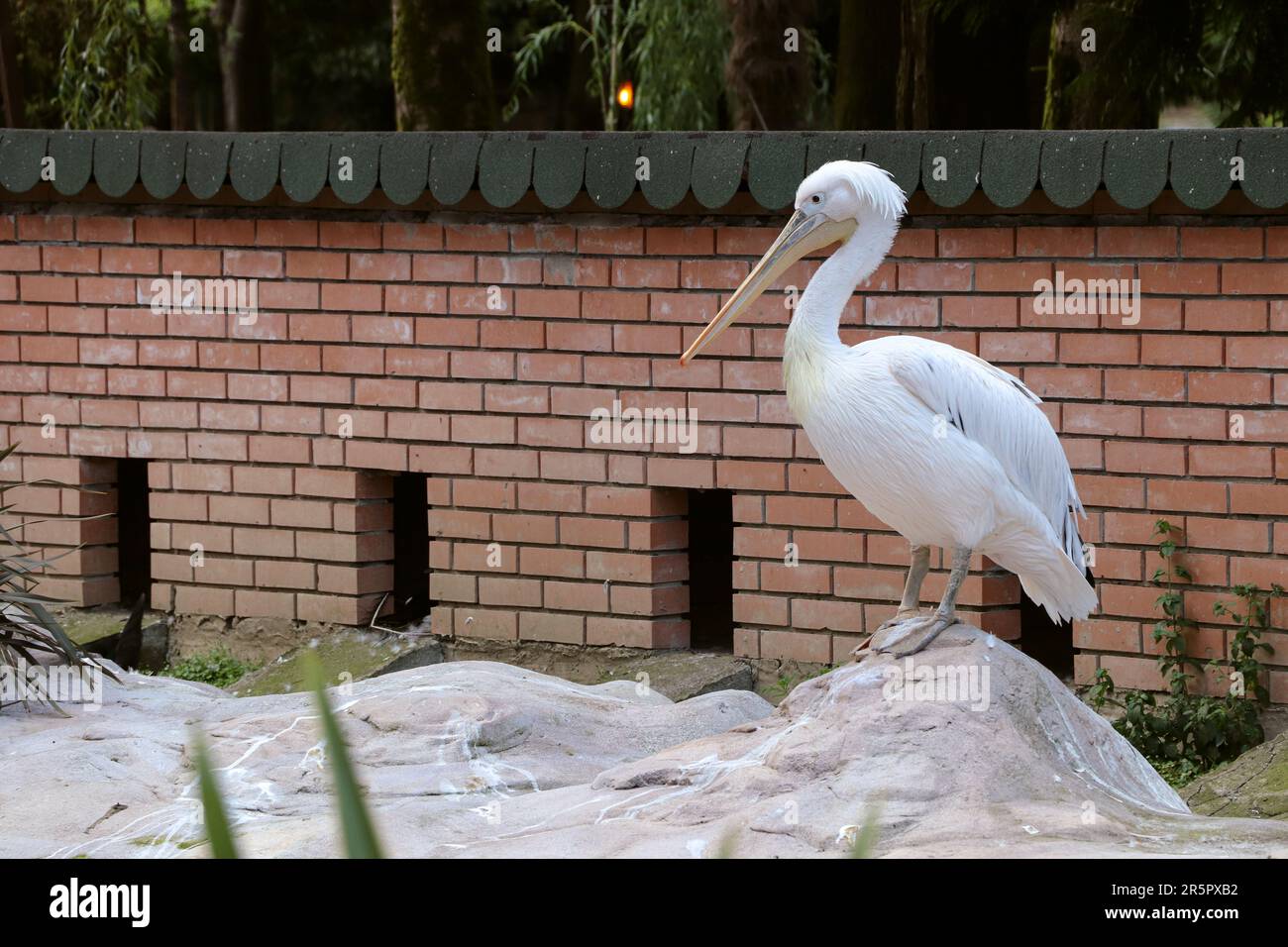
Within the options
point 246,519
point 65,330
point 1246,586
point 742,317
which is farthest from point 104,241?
point 1246,586

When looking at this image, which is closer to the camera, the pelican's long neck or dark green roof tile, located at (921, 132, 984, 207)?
the pelican's long neck

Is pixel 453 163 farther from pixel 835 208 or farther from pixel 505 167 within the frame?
pixel 835 208

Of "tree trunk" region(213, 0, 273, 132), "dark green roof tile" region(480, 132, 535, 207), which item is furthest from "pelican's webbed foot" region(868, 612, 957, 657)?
"tree trunk" region(213, 0, 273, 132)

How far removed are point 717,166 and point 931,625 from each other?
8.45 feet

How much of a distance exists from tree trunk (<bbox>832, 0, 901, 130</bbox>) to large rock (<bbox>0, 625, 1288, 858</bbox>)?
769 cm

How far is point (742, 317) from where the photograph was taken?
725 cm

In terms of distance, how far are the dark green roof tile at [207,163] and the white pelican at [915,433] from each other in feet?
10.8

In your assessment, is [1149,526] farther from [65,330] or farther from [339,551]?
[65,330]

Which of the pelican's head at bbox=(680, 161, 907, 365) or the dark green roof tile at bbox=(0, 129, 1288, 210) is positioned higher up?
the dark green roof tile at bbox=(0, 129, 1288, 210)

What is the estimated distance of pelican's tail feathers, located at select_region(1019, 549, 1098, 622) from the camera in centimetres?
512

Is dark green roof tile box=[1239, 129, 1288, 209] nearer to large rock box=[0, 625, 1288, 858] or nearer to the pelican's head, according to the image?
the pelican's head

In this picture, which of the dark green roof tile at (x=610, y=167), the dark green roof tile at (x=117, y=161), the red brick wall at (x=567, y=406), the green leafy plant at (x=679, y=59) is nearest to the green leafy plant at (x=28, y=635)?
the red brick wall at (x=567, y=406)

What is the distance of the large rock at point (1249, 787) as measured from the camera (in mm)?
5641

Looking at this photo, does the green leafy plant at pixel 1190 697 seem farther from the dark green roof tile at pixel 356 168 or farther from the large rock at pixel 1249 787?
the dark green roof tile at pixel 356 168
